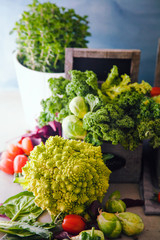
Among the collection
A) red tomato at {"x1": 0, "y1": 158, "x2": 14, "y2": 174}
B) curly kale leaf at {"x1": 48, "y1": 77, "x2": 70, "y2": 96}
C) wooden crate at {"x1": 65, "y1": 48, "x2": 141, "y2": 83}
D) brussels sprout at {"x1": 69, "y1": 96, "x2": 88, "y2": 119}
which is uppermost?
wooden crate at {"x1": 65, "y1": 48, "x2": 141, "y2": 83}

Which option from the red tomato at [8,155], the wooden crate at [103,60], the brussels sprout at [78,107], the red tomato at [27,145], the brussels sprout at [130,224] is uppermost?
the wooden crate at [103,60]

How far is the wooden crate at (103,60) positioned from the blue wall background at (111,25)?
934 millimetres

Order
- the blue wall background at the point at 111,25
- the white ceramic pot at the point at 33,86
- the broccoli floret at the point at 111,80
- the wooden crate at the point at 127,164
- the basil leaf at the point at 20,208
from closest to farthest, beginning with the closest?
the basil leaf at the point at 20,208
the wooden crate at the point at 127,164
the broccoli floret at the point at 111,80
the white ceramic pot at the point at 33,86
the blue wall background at the point at 111,25

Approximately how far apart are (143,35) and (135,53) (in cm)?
106

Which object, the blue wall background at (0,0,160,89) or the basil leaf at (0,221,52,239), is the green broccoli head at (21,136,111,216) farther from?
the blue wall background at (0,0,160,89)

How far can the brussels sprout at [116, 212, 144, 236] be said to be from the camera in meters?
1.29

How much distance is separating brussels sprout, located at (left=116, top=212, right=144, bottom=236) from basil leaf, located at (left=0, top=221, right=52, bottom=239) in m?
0.33

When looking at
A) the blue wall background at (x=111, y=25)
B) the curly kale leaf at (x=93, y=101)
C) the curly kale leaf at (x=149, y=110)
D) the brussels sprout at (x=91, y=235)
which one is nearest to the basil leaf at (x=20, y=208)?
the brussels sprout at (x=91, y=235)

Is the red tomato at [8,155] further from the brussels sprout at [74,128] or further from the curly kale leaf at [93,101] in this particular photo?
the curly kale leaf at [93,101]

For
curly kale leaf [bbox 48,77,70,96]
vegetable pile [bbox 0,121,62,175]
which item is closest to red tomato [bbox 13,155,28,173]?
vegetable pile [bbox 0,121,62,175]

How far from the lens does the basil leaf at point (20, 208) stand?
4.64ft

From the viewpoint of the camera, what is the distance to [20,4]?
2.43 metres

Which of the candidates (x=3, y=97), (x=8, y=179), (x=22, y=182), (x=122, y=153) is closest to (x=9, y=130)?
(x=3, y=97)

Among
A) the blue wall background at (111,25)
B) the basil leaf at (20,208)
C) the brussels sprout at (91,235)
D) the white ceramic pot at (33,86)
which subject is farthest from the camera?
the blue wall background at (111,25)
